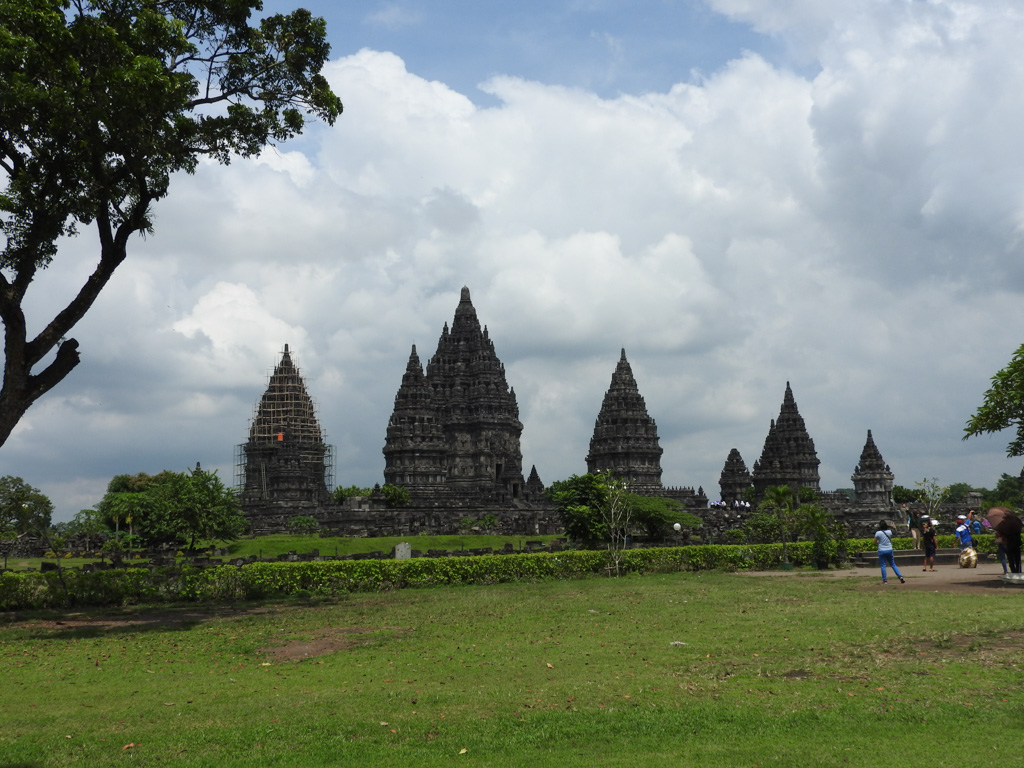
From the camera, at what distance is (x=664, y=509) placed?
48.6 m

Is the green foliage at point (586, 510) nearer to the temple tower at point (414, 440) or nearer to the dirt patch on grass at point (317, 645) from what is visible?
the dirt patch on grass at point (317, 645)

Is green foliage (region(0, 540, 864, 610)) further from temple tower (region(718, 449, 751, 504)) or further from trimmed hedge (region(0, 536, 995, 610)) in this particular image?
temple tower (region(718, 449, 751, 504))

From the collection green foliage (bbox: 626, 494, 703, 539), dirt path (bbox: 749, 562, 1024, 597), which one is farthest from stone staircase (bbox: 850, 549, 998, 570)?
green foliage (bbox: 626, 494, 703, 539)

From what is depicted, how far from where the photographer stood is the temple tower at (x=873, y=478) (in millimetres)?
98750

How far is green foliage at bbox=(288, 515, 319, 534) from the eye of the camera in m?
79.0

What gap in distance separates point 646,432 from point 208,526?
208 ft

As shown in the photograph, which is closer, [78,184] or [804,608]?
[804,608]

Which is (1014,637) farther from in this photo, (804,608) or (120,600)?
(120,600)

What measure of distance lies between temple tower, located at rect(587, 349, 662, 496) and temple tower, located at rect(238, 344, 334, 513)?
35.4 metres

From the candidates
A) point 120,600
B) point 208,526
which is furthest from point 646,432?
point 120,600

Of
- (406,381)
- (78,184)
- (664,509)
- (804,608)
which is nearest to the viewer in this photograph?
(804,608)

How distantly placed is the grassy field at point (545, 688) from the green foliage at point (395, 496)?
6565cm

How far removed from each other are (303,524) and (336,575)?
53.2 meters

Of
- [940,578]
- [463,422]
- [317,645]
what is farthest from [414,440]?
[317,645]
